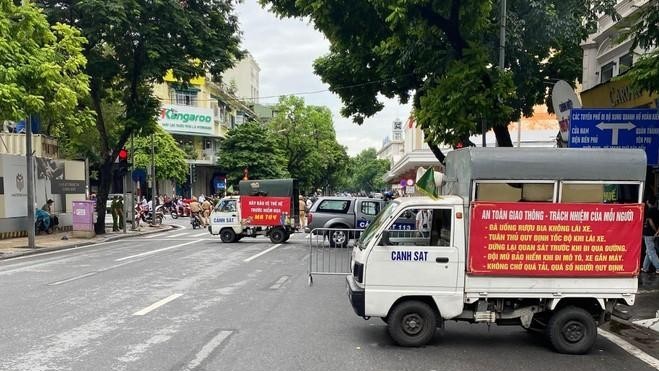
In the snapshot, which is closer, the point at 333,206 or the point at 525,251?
the point at 525,251

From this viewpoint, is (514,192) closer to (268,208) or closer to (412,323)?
(412,323)

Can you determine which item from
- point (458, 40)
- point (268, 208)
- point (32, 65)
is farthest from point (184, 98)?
point (458, 40)

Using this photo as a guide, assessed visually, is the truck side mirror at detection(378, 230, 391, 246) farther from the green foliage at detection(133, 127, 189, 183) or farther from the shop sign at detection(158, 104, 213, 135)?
the shop sign at detection(158, 104, 213, 135)

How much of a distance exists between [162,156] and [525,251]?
4061cm

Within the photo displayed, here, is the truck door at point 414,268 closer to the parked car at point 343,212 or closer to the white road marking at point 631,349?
the white road marking at point 631,349

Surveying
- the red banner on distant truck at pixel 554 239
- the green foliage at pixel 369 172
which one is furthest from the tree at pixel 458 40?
the green foliage at pixel 369 172

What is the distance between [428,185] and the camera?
7.15 metres

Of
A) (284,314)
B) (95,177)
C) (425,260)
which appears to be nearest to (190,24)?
(284,314)

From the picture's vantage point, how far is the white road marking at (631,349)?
6422 millimetres

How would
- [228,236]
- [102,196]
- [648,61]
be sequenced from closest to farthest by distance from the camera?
[648,61] → [228,236] → [102,196]

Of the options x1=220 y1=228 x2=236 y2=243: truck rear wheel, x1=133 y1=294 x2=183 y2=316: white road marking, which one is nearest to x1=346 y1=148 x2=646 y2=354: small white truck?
x1=133 y1=294 x2=183 y2=316: white road marking

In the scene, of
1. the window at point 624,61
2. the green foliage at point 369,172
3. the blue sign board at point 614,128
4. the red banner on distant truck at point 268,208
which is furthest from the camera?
the green foliage at point 369,172

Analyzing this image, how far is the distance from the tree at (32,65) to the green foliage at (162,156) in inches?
1049

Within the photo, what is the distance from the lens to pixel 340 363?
20.3ft
